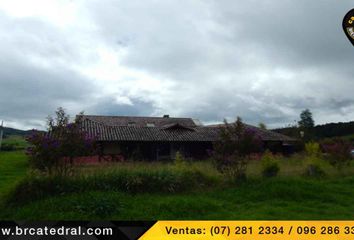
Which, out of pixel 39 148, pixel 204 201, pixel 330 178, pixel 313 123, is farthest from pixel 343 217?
pixel 313 123

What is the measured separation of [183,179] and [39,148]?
431cm

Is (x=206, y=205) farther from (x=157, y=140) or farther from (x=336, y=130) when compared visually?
(x=336, y=130)

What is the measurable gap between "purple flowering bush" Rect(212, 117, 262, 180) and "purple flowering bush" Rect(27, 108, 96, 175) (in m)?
4.49

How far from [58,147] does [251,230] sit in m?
6.22

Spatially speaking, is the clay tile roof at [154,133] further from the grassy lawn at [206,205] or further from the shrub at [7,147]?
the shrub at [7,147]

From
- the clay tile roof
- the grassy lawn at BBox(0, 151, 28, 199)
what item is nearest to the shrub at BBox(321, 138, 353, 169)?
the clay tile roof

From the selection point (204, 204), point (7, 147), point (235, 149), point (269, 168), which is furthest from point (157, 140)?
point (7, 147)

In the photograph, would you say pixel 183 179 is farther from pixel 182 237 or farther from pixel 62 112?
pixel 182 237

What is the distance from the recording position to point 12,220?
7.75m

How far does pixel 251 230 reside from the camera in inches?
249

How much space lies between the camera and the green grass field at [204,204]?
26.5ft

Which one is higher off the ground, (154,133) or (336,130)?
(336,130)

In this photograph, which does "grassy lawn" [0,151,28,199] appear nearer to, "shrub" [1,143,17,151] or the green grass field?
the green grass field

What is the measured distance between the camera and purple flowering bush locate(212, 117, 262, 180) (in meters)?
12.3
